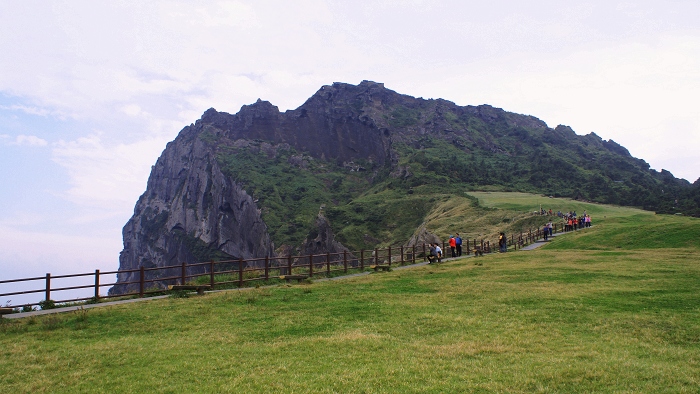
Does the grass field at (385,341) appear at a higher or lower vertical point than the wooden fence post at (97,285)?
lower

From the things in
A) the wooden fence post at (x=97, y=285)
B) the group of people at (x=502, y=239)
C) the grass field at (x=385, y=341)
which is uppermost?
the group of people at (x=502, y=239)

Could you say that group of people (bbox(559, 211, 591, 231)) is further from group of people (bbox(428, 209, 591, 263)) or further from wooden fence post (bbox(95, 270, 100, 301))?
wooden fence post (bbox(95, 270, 100, 301))

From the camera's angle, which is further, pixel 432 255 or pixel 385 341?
pixel 432 255

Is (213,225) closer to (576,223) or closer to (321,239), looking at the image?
(321,239)

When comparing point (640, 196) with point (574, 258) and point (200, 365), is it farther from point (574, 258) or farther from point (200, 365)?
point (200, 365)

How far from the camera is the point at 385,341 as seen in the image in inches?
442

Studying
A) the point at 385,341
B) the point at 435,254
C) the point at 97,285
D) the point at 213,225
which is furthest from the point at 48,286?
the point at 213,225

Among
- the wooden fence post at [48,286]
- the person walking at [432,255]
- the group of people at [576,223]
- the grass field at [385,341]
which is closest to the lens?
the grass field at [385,341]

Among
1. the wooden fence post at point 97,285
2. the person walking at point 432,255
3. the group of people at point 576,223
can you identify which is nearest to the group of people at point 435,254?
the person walking at point 432,255

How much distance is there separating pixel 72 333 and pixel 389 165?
182 metres

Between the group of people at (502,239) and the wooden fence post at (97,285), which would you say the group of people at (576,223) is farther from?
the wooden fence post at (97,285)

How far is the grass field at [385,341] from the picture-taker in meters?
8.56

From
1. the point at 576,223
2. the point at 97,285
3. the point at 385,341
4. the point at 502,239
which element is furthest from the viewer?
the point at 576,223

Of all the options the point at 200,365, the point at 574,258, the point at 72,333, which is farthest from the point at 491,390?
the point at 574,258
